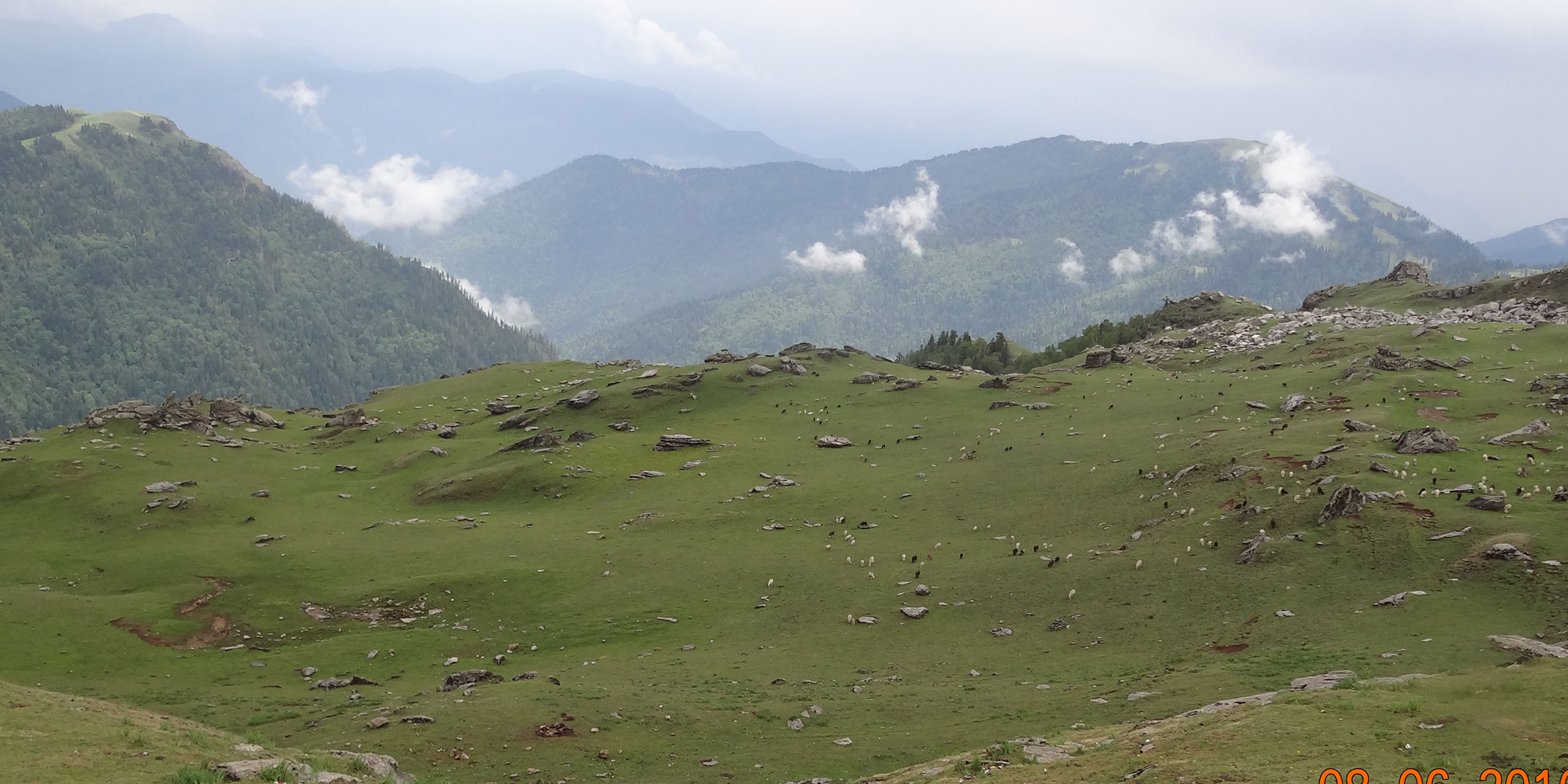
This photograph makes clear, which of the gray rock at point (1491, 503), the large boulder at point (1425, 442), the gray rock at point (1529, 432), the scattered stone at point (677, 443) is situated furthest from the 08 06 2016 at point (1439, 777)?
the scattered stone at point (677, 443)

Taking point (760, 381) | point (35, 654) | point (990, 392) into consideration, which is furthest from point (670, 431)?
point (35, 654)

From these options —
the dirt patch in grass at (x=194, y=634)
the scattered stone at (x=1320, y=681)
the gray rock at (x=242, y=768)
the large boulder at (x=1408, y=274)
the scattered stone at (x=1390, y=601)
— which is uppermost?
the large boulder at (x=1408, y=274)

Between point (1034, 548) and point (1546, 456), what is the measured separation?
91.5ft

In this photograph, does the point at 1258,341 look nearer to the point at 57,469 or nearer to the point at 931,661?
the point at 931,661

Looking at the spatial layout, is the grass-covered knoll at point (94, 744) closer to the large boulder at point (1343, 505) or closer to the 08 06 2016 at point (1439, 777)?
the 08 06 2016 at point (1439, 777)

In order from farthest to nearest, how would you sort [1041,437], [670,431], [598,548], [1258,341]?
[1258,341] < [670,431] < [1041,437] < [598,548]

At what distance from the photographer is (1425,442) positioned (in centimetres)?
5503

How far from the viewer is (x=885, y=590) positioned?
53156mm

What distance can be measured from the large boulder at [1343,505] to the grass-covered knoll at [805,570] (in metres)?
0.64

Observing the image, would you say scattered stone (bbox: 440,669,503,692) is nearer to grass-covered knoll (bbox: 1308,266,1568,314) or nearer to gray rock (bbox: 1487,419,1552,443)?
gray rock (bbox: 1487,419,1552,443)

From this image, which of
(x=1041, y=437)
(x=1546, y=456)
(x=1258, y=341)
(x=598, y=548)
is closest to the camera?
(x=1546, y=456)

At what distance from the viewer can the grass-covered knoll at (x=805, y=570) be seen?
35.7 m

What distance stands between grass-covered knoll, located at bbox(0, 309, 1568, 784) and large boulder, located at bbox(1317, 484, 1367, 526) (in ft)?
2.09

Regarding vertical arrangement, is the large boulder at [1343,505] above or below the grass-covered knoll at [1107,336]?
below
